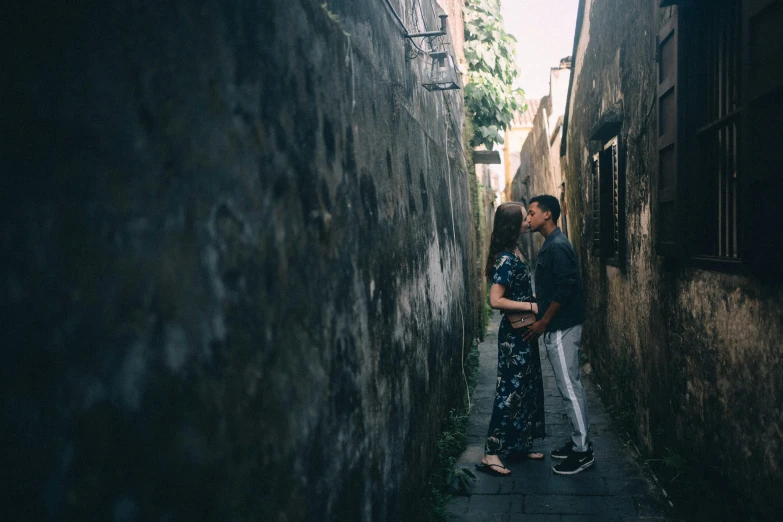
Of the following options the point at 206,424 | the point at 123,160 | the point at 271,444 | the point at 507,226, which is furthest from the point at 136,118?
the point at 507,226

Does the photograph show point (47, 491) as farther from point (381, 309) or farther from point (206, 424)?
point (381, 309)

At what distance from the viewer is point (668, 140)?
321 cm

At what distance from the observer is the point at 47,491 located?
73 cm

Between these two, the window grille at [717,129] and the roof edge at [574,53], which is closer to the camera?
the window grille at [717,129]

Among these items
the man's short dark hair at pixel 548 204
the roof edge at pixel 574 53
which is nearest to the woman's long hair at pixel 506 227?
the man's short dark hair at pixel 548 204

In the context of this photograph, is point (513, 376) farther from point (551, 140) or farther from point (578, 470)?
point (551, 140)

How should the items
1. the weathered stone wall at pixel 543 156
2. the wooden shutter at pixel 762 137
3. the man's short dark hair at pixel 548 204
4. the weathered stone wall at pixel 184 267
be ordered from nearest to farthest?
the weathered stone wall at pixel 184 267, the wooden shutter at pixel 762 137, the man's short dark hair at pixel 548 204, the weathered stone wall at pixel 543 156

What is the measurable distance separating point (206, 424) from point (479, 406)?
15.8 feet

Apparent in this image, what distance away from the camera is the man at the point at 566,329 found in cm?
381

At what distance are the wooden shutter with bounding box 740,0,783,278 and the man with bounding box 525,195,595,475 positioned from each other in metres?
1.67

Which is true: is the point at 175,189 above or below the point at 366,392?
above

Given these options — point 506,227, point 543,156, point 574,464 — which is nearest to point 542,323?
point 506,227

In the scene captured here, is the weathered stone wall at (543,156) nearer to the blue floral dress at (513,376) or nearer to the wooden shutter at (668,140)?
the blue floral dress at (513,376)

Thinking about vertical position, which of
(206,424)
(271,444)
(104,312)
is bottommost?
(271,444)
